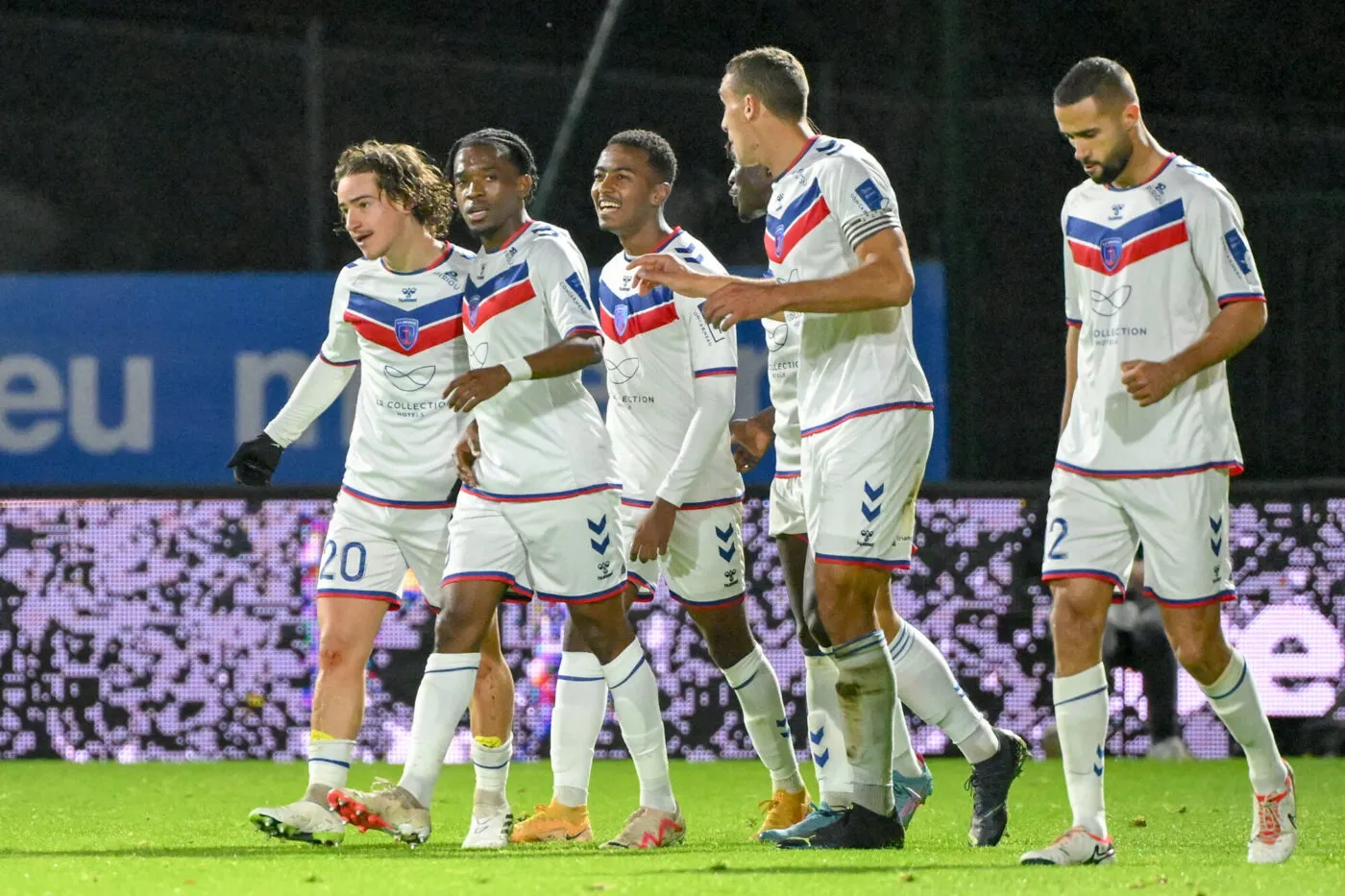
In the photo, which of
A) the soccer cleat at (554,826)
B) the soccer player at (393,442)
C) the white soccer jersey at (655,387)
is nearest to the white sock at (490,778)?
the soccer player at (393,442)

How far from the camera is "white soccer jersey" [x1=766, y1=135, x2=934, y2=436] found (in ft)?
17.0

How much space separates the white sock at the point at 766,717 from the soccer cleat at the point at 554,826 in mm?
677

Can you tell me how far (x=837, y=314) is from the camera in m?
5.22

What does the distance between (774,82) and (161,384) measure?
5.81 metres

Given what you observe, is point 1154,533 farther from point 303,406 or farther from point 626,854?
point 303,406

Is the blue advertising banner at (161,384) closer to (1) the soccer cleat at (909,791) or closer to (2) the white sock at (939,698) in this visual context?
(1) the soccer cleat at (909,791)

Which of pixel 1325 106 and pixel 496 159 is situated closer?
pixel 496 159

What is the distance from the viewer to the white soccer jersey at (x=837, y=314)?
5180 millimetres

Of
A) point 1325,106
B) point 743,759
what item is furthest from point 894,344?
point 1325,106

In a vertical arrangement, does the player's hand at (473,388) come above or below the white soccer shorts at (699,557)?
above

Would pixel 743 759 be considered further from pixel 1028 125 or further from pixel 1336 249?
pixel 1028 125

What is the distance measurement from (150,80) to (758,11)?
4.32 metres

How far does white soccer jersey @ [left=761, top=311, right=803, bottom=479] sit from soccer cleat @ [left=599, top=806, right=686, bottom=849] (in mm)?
1167

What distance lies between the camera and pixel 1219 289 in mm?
5035
